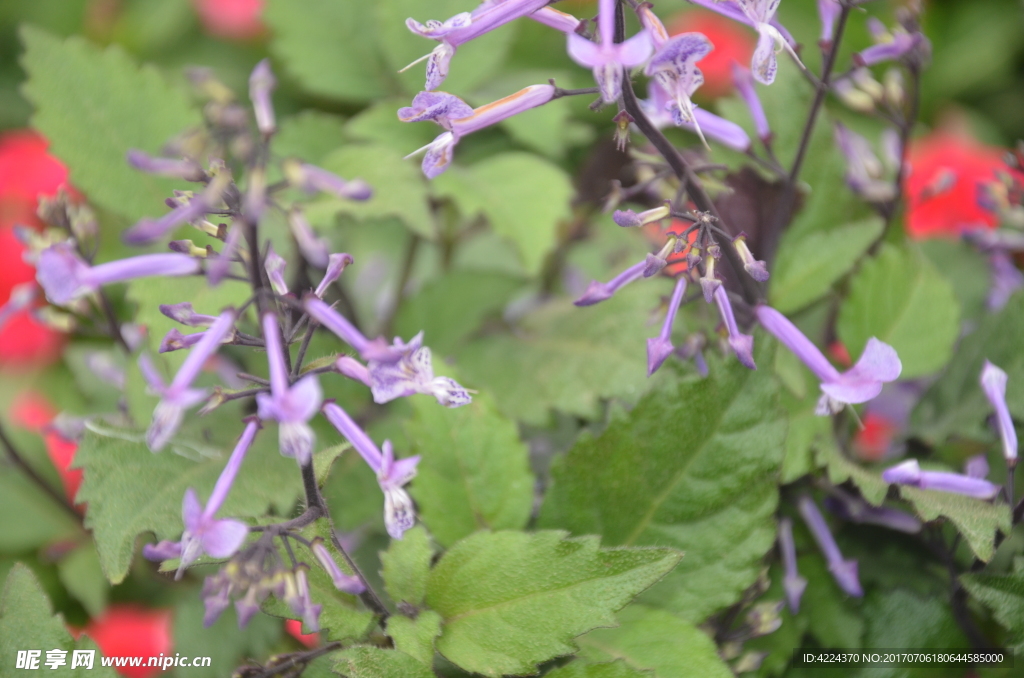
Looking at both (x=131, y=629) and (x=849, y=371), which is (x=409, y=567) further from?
(x=131, y=629)

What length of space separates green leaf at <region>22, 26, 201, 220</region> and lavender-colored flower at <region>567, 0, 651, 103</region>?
40 cm

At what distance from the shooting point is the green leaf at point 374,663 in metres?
0.39

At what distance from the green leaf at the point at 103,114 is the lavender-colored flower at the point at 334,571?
373 mm

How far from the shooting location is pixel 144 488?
0.46 meters

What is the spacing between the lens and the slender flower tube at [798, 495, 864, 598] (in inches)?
20.9

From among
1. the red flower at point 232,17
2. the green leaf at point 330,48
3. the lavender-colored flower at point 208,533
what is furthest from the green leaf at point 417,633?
the red flower at point 232,17

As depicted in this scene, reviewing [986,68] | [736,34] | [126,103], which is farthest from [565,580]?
[986,68]

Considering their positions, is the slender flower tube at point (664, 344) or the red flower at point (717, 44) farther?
the red flower at point (717, 44)

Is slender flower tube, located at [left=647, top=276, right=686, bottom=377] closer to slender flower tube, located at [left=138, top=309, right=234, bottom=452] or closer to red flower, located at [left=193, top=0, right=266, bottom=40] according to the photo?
slender flower tube, located at [left=138, top=309, right=234, bottom=452]

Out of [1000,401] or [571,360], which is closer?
[1000,401]

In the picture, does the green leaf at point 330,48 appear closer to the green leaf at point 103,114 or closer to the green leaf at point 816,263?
the green leaf at point 103,114

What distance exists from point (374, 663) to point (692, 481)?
0.20 meters

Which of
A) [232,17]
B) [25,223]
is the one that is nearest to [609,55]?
[25,223]

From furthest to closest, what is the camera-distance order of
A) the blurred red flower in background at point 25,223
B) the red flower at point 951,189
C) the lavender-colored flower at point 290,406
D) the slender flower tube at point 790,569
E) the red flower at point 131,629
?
the blurred red flower in background at point 25,223
the red flower at point 951,189
the red flower at point 131,629
the slender flower tube at point 790,569
the lavender-colored flower at point 290,406
